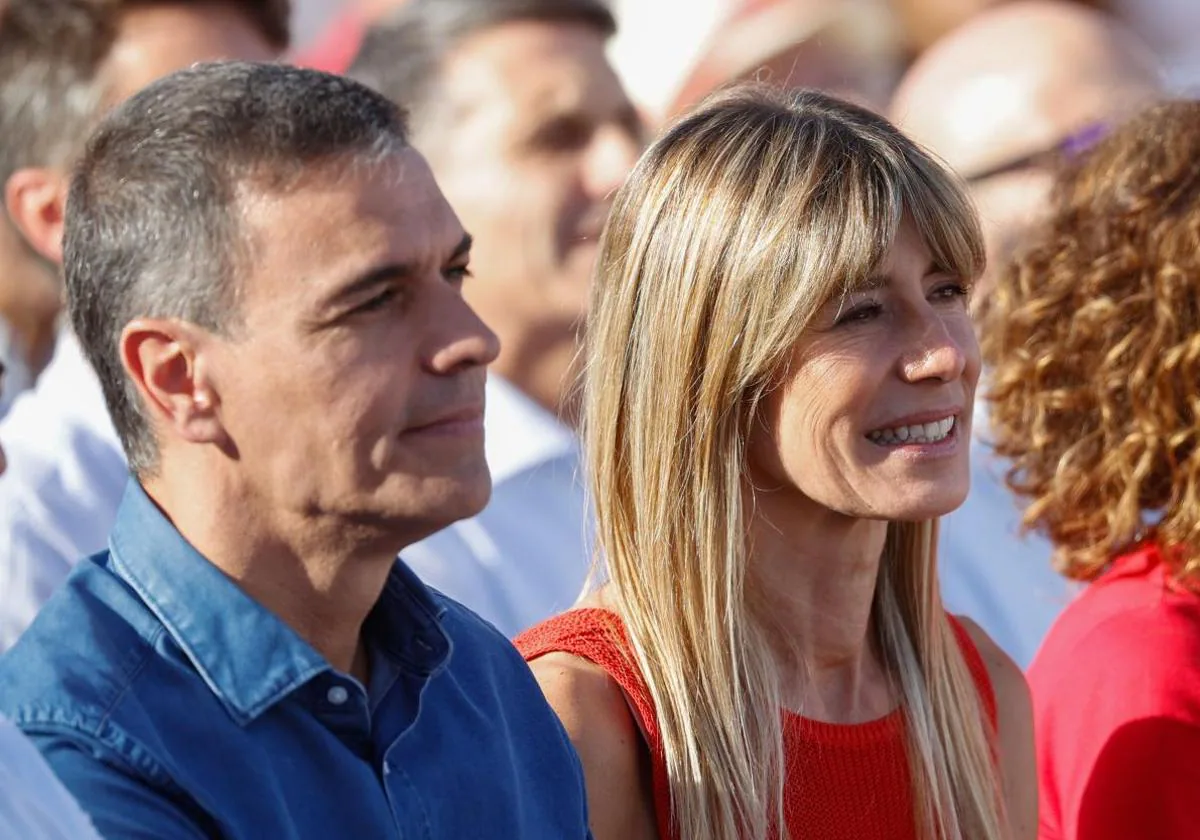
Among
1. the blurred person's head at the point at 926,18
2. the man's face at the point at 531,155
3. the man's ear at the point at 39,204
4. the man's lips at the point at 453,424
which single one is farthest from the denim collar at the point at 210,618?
the blurred person's head at the point at 926,18

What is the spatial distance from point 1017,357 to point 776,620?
84 cm

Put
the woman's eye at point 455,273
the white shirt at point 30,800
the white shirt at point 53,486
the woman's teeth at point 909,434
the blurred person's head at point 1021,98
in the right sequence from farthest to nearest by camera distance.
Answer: the blurred person's head at point 1021,98
the white shirt at point 53,486
the woman's teeth at point 909,434
the woman's eye at point 455,273
the white shirt at point 30,800

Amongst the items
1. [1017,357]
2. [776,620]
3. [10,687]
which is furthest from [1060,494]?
[10,687]

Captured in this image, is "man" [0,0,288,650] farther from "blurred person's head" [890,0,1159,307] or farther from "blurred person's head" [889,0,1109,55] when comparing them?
"blurred person's head" [889,0,1109,55]

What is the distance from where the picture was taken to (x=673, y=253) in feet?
7.53

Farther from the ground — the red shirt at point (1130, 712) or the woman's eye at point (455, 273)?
the woman's eye at point (455, 273)

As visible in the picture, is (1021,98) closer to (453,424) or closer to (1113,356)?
(1113,356)

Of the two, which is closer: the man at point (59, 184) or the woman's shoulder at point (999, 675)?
the woman's shoulder at point (999, 675)

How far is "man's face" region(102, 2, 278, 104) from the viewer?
3.80 meters

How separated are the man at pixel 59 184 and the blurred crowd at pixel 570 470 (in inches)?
0.4

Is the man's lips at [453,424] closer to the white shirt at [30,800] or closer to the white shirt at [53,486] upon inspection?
the white shirt at [30,800]

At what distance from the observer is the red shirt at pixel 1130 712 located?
101 inches

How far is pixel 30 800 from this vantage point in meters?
1.27

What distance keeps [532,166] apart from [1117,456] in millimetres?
1511
